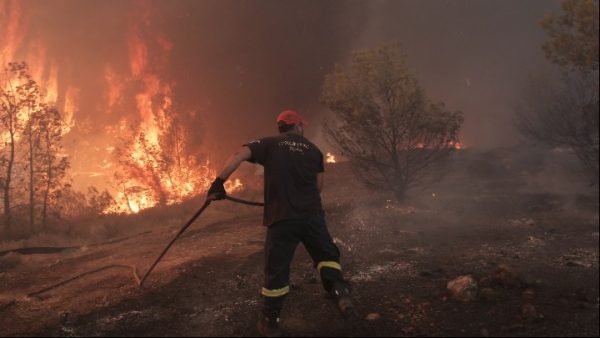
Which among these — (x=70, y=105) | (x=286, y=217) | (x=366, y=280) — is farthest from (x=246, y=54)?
(x=286, y=217)

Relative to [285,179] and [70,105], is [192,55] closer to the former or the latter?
[70,105]

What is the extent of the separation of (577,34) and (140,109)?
20.8 metres

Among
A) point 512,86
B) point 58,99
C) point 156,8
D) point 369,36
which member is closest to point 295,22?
point 369,36

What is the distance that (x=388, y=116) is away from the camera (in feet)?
37.4

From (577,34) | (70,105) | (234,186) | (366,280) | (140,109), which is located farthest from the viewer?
(70,105)

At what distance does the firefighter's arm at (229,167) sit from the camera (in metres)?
3.72

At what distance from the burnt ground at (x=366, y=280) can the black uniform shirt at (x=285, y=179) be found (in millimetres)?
1234

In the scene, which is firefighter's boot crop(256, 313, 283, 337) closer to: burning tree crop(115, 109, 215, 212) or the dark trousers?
the dark trousers

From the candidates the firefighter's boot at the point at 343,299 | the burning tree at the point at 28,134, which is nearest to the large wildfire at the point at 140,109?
the burning tree at the point at 28,134

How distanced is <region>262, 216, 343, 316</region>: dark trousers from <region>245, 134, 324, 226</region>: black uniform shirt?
0.10 metres

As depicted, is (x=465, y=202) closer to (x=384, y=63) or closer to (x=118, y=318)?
(x=384, y=63)

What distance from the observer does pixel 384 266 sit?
6168 millimetres

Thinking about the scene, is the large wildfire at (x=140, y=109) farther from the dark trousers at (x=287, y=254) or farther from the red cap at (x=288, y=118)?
the dark trousers at (x=287, y=254)

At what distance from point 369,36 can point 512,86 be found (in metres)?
11.4
